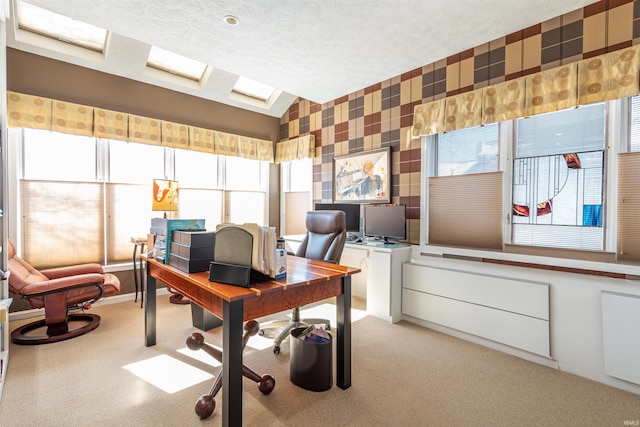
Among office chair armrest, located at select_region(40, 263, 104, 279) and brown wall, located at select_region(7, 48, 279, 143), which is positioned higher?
brown wall, located at select_region(7, 48, 279, 143)

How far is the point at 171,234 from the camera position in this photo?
2.21m

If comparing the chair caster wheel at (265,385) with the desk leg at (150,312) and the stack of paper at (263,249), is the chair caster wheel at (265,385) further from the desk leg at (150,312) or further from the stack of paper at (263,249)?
the desk leg at (150,312)

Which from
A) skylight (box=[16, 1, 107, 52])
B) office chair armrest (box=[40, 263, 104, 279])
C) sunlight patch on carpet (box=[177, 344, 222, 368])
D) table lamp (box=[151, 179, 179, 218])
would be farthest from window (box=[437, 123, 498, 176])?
skylight (box=[16, 1, 107, 52])

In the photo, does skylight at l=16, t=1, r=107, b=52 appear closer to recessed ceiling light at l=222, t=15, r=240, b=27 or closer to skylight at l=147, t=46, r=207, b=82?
skylight at l=147, t=46, r=207, b=82

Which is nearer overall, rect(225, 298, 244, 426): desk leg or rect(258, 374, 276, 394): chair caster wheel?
rect(225, 298, 244, 426): desk leg

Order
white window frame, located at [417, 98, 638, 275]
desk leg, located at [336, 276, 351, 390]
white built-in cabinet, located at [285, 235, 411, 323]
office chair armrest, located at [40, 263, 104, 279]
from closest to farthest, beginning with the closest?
desk leg, located at [336, 276, 351, 390]
white window frame, located at [417, 98, 638, 275]
office chair armrest, located at [40, 263, 104, 279]
white built-in cabinet, located at [285, 235, 411, 323]

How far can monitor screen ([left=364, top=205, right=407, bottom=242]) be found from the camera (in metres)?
3.52

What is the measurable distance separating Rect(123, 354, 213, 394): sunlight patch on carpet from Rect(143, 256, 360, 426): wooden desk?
68 cm

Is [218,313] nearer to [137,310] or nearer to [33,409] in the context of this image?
[33,409]

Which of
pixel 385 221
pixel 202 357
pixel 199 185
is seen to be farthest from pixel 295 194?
pixel 202 357

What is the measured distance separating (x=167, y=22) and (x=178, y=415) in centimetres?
310

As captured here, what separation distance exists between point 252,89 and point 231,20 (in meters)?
2.47

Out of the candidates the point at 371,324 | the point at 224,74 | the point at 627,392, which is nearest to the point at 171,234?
the point at 371,324

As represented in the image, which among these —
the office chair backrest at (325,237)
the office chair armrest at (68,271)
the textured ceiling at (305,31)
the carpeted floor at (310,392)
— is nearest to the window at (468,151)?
the textured ceiling at (305,31)
